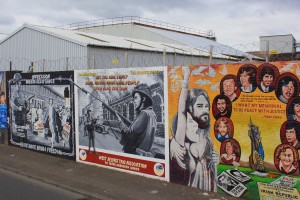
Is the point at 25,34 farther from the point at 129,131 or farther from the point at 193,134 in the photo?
the point at 193,134

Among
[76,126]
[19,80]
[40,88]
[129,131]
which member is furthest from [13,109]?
[129,131]

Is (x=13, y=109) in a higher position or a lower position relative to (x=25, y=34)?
lower

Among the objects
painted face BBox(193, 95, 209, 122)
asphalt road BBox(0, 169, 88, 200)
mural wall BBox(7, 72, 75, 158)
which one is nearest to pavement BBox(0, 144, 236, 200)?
asphalt road BBox(0, 169, 88, 200)

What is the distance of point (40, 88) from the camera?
12.8 metres

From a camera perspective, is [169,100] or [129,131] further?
[129,131]

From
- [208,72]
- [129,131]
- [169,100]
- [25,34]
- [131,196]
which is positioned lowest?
[131,196]

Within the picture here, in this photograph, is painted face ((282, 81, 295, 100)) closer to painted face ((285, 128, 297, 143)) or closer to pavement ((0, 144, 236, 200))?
painted face ((285, 128, 297, 143))

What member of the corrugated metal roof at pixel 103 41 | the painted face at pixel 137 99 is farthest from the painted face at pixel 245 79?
the corrugated metal roof at pixel 103 41

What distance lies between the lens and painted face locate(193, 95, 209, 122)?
804 centimetres

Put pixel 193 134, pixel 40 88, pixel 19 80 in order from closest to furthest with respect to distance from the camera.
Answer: pixel 193 134 → pixel 40 88 → pixel 19 80

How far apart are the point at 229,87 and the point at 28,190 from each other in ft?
16.4

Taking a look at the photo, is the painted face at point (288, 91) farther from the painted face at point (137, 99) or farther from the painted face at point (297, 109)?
the painted face at point (137, 99)

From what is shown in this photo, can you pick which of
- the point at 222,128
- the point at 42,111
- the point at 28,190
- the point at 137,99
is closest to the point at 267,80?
the point at 222,128

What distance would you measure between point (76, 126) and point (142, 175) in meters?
2.95
